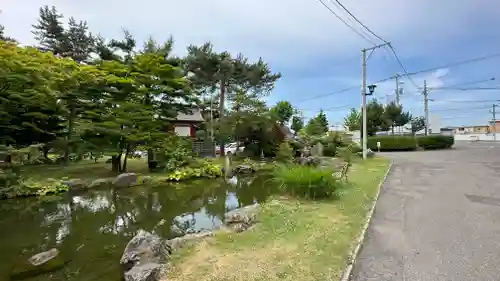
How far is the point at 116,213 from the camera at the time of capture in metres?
7.48

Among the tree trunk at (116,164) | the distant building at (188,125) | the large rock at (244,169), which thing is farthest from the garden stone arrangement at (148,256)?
the distant building at (188,125)

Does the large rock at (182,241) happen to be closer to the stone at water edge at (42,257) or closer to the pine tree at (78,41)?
the stone at water edge at (42,257)

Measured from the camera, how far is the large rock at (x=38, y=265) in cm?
398

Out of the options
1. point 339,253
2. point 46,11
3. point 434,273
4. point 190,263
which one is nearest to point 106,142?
point 190,263

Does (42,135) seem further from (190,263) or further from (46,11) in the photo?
(46,11)

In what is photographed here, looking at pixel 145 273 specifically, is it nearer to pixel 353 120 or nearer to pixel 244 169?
pixel 244 169

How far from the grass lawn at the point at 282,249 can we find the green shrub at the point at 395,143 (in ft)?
68.5

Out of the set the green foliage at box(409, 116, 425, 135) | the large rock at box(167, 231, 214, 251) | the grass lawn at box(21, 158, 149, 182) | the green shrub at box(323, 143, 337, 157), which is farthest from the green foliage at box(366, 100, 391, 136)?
the large rock at box(167, 231, 214, 251)

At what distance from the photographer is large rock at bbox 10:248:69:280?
157 inches

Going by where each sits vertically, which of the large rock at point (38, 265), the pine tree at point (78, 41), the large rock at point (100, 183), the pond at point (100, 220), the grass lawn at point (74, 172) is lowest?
the pond at point (100, 220)

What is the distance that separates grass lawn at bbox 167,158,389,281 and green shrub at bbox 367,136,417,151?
20.9 m

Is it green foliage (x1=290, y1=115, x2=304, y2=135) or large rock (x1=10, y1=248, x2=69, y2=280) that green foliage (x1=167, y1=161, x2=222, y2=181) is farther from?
green foliage (x1=290, y1=115, x2=304, y2=135)

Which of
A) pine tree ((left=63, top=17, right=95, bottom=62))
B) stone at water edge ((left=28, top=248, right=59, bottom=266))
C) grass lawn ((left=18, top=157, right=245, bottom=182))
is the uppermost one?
pine tree ((left=63, top=17, right=95, bottom=62))

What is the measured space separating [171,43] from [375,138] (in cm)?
1868
